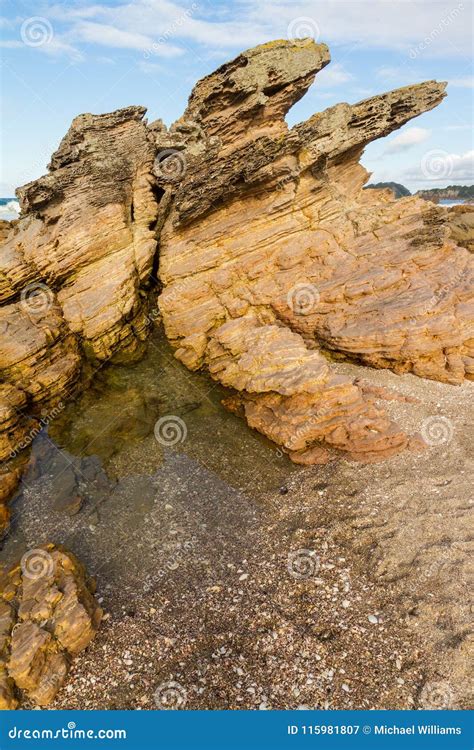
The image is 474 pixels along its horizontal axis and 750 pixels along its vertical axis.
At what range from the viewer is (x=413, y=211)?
27.0 metres

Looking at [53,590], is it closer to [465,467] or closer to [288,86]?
[465,467]

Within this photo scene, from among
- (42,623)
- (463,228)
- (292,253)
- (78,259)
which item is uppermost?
(78,259)

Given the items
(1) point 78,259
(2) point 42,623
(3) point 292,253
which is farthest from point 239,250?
(2) point 42,623

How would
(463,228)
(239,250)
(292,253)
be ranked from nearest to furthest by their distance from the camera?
1. (292,253)
2. (239,250)
3. (463,228)

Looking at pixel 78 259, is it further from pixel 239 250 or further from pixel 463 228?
pixel 463 228

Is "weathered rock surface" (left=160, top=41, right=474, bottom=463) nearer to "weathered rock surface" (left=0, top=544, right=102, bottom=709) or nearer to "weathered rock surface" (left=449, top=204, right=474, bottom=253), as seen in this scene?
"weathered rock surface" (left=449, top=204, right=474, bottom=253)

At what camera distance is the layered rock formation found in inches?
931

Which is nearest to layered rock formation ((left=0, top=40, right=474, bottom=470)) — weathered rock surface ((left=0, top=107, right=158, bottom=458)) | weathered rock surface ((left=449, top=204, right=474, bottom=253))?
weathered rock surface ((left=0, top=107, right=158, bottom=458))

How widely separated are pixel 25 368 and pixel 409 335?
21.7 meters

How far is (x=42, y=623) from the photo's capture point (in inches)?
524

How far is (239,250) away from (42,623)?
22.2 metres

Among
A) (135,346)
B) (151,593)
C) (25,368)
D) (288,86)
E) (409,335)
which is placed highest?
(288,86)

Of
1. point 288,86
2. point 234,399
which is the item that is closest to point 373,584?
point 234,399

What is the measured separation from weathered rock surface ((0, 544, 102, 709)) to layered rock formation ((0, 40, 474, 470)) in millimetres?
10271
